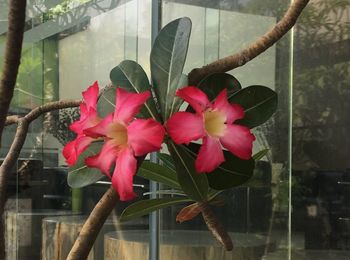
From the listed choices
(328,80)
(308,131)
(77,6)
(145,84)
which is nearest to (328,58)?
(328,80)

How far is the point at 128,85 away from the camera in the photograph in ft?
1.49

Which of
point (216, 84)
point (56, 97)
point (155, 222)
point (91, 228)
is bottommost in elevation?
point (155, 222)

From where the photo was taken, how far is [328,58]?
247 centimetres

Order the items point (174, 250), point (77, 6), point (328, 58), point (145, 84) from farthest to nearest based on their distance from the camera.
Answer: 1. point (77, 6)
2. point (328, 58)
3. point (174, 250)
4. point (145, 84)

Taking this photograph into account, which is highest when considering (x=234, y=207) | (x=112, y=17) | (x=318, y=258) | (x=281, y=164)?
(x=112, y=17)

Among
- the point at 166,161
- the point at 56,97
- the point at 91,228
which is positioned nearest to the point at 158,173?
the point at 166,161

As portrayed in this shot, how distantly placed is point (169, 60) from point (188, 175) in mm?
106

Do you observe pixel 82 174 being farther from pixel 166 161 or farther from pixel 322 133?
pixel 322 133

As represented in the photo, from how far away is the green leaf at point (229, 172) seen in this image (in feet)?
1.27

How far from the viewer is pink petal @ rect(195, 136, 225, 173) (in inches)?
12.4

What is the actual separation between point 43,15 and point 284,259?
5.40 feet

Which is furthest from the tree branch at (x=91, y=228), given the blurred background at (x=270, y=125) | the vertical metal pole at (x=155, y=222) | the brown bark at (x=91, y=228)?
the vertical metal pole at (x=155, y=222)

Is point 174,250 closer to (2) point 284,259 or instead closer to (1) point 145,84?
(2) point 284,259

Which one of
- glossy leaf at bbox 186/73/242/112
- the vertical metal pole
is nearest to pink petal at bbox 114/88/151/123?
glossy leaf at bbox 186/73/242/112
